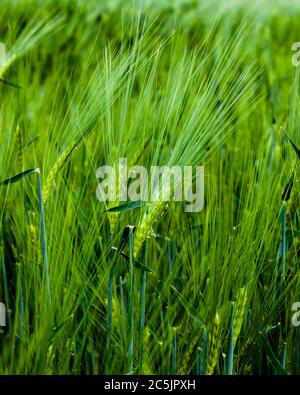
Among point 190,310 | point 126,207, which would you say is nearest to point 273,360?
point 190,310

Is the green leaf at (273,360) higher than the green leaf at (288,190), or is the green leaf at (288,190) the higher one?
the green leaf at (288,190)

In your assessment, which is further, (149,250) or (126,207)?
(149,250)

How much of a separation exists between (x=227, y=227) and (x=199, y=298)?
83mm

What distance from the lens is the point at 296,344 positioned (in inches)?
32.4

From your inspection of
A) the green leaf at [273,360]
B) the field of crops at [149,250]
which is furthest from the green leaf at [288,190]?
the green leaf at [273,360]

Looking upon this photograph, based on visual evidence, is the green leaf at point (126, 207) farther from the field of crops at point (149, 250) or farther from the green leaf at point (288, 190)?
the green leaf at point (288, 190)

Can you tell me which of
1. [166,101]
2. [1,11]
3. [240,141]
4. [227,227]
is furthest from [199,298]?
[1,11]

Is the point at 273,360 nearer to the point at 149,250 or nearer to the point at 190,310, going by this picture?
the point at 190,310

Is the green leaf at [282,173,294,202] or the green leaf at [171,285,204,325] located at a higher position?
the green leaf at [282,173,294,202]

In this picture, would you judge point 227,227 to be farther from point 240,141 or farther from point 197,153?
point 240,141

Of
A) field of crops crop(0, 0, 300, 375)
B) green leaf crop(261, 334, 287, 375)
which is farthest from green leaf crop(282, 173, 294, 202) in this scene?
green leaf crop(261, 334, 287, 375)

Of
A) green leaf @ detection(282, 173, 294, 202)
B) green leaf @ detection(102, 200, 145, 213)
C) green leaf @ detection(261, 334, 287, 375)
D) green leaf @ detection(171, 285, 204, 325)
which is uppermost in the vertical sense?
green leaf @ detection(282, 173, 294, 202)

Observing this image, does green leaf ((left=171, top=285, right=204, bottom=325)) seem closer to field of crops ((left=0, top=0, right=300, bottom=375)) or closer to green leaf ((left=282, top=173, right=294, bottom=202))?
field of crops ((left=0, top=0, right=300, bottom=375))

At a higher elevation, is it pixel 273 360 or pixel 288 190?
pixel 288 190
